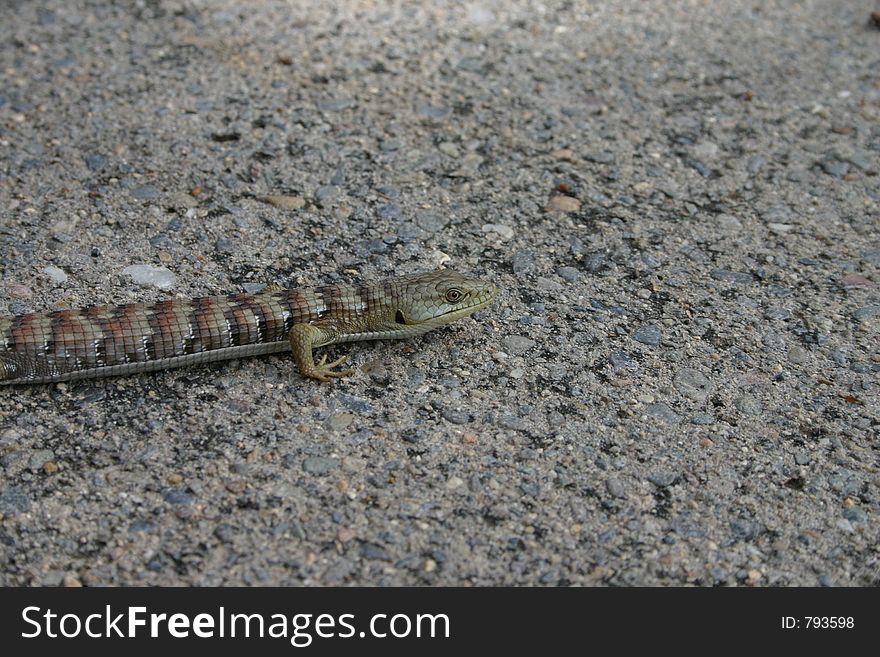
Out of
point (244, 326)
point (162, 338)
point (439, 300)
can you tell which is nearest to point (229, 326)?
point (244, 326)

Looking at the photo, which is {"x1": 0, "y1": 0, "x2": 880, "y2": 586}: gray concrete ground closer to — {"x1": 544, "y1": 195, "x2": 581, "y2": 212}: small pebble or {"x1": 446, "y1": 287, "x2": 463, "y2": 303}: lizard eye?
{"x1": 544, "y1": 195, "x2": 581, "y2": 212}: small pebble

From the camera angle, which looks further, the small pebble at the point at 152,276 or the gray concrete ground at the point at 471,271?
the small pebble at the point at 152,276

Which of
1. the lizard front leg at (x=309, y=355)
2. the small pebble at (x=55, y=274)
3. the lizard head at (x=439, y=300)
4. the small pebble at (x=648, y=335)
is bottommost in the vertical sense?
the small pebble at (x=55, y=274)

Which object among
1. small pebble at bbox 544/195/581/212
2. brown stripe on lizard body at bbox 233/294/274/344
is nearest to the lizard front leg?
brown stripe on lizard body at bbox 233/294/274/344

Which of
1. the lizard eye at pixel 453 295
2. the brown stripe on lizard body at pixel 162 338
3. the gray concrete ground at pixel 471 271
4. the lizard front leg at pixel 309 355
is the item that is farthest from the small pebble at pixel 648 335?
the brown stripe on lizard body at pixel 162 338

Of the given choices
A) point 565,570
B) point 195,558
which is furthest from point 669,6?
point 195,558

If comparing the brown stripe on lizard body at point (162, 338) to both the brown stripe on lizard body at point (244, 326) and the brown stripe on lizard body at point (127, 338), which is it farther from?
the brown stripe on lizard body at point (244, 326)

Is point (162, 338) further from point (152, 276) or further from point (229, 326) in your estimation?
point (152, 276)
